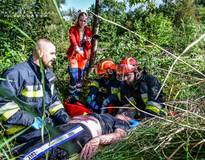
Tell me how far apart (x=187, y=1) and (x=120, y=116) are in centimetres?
2455

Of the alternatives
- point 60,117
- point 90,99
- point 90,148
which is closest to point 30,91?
point 60,117

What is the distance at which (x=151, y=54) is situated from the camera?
348 inches

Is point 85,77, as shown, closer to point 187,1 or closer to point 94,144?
point 94,144

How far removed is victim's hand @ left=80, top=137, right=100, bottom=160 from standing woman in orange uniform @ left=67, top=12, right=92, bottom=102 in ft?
15.3

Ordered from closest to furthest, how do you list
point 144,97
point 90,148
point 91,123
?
point 90,148, point 91,123, point 144,97

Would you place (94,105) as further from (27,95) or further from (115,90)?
(27,95)

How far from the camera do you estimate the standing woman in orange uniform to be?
30.2 feet

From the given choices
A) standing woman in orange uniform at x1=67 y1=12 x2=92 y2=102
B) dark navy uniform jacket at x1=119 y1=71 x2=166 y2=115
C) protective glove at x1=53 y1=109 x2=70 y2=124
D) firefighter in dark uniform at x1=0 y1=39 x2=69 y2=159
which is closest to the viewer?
firefighter in dark uniform at x1=0 y1=39 x2=69 y2=159

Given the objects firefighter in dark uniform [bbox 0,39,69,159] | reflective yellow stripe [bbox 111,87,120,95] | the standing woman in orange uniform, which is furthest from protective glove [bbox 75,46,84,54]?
firefighter in dark uniform [bbox 0,39,69,159]

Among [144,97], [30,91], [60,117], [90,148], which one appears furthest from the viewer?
[144,97]

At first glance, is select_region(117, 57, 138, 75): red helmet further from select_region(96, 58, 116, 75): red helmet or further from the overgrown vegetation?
select_region(96, 58, 116, 75): red helmet

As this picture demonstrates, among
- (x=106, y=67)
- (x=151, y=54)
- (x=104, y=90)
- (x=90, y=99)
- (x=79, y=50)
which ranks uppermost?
(x=79, y=50)

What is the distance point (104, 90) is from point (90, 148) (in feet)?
9.77

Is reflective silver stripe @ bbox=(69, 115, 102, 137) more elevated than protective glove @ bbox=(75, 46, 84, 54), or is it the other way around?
protective glove @ bbox=(75, 46, 84, 54)
